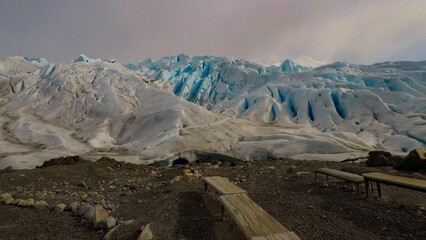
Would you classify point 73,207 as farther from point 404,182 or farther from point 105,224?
point 404,182

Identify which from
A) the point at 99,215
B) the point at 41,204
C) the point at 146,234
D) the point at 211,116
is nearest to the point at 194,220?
the point at 146,234

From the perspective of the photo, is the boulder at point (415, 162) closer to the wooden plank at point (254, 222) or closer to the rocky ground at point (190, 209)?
the rocky ground at point (190, 209)

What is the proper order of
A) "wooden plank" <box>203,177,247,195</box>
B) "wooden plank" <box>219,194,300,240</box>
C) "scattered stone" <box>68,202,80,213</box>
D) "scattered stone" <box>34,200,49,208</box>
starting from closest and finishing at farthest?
"wooden plank" <box>219,194,300,240</box>, "wooden plank" <box>203,177,247,195</box>, "scattered stone" <box>68,202,80,213</box>, "scattered stone" <box>34,200,49,208</box>

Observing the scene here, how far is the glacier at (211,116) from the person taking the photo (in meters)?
23.5

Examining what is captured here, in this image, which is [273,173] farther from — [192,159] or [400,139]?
[400,139]

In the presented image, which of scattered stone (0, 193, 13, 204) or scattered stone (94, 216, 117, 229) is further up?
scattered stone (0, 193, 13, 204)

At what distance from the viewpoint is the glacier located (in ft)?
77.2

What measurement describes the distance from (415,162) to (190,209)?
324 inches

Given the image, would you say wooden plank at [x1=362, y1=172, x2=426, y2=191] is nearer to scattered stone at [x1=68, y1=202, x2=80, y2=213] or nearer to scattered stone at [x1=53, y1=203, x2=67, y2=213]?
scattered stone at [x1=68, y1=202, x2=80, y2=213]

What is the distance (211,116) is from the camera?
33938 millimetres

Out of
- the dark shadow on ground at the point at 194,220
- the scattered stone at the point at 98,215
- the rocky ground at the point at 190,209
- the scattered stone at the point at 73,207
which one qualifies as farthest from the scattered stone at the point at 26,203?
the dark shadow on ground at the point at 194,220

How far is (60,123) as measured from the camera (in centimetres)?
3828

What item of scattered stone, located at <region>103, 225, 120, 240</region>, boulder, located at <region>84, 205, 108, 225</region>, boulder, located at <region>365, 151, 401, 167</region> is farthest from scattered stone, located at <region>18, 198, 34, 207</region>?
boulder, located at <region>365, 151, 401, 167</region>

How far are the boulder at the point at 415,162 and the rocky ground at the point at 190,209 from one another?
2.45 ft
